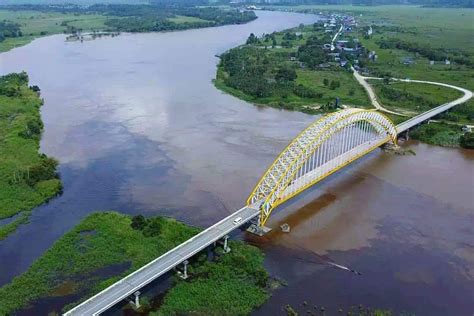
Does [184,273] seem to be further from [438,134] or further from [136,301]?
[438,134]

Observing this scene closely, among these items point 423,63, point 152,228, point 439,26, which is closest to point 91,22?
point 423,63

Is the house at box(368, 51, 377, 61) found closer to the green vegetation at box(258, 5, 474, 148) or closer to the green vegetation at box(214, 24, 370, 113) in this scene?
the green vegetation at box(258, 5, 474, 148)

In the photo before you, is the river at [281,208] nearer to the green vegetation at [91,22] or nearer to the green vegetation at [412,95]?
the green vegetation at [412,95]

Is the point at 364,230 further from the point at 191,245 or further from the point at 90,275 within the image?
the point at 90,275

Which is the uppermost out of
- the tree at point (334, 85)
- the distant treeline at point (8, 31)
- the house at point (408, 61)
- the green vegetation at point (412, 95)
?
the distant treeline at point (8, 31)

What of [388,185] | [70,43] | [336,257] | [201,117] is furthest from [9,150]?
[70,43]

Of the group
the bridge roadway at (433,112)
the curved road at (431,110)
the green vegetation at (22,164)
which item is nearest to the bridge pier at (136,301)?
the green vegetation at (22,164)
